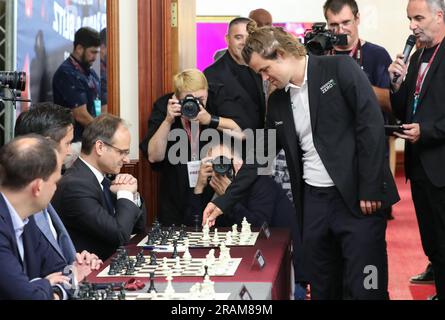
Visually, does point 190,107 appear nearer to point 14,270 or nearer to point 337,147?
point 337,147

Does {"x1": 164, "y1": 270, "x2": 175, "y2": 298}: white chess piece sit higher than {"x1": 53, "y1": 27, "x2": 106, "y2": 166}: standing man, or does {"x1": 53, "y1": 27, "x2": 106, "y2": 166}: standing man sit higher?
{"x1": 53, "y1": 27, "x2": 106, "y2": 166}: standing man

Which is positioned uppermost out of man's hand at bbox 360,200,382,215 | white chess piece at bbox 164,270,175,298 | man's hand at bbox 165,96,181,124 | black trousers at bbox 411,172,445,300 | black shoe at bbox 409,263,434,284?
man's hand at bbox 165,96,181,124

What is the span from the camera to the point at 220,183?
486cm

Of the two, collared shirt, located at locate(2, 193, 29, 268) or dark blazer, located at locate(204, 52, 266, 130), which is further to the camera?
dark blazer, located at locate(204, 52, 266, 130)

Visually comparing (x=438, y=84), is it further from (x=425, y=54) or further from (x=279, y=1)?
(x=279, y=1)

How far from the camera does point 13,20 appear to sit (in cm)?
489

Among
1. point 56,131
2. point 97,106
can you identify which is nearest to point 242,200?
point 56,131

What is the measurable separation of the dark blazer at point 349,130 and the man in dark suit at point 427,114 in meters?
0.62

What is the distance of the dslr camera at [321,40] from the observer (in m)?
4.90

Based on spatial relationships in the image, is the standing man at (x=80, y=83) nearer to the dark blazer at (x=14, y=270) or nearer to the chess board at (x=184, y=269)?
the chess board at (x=184, y=269)

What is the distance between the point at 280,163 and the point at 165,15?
1208mm

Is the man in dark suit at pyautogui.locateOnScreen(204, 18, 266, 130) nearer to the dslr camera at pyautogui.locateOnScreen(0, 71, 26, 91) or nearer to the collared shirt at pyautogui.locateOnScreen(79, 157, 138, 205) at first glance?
the collared shirt at pyautogui.locateOnScreen(79, 157, 138, 205)

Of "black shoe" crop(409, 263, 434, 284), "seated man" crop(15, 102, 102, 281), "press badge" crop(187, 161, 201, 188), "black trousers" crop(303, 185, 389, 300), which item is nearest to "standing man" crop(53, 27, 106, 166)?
"press badge" crop(187, 161, 201, 188)

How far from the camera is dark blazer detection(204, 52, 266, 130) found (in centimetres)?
542
